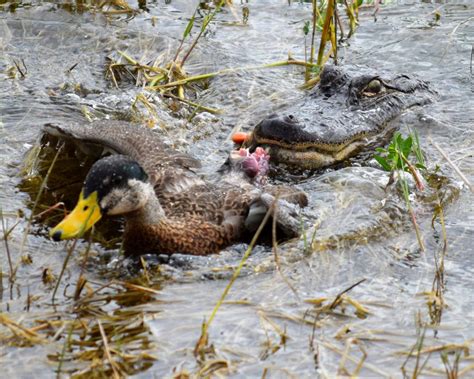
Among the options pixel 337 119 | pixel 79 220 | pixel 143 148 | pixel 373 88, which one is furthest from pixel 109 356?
pixel 373 88

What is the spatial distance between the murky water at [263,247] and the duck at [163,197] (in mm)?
190

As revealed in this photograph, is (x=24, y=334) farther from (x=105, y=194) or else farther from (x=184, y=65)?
(x=184, y=65)

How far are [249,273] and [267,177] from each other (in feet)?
5.66

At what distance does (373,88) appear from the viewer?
9.54 meters

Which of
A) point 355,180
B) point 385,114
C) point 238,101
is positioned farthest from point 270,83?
point 355,180

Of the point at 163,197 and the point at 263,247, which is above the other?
the point at 163,197

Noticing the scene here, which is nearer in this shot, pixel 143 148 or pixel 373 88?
pixel 143 148

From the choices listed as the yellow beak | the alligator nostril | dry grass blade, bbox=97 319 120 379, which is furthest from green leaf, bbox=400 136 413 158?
dry grass blade, bbox=97 319 120 379

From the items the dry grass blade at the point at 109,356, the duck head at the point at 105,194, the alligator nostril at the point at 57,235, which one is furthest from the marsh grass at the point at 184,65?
the dry grass blade at the point at 109,356

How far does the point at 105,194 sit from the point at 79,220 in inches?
10.6

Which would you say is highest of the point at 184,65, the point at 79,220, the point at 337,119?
the point at 79,220

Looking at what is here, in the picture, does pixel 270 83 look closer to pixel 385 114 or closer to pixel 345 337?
pixel 385 114

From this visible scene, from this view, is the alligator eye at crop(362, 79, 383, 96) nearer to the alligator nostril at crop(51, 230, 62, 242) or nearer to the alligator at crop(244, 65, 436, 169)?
the alligator at crop(244, 65, 436, 169)

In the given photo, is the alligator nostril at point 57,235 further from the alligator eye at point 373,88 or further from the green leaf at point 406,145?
the alligator eye at point 373,88
